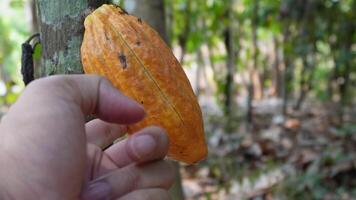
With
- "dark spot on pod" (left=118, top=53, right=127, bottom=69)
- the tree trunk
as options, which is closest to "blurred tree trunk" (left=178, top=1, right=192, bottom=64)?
the tree trunk

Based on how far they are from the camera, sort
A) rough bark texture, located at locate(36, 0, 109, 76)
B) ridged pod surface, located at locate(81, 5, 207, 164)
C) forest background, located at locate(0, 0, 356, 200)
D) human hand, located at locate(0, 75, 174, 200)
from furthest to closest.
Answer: forest background, located at locate(0, 0, 356, 200) → rough bark texture, located at locate(36, 0, 109, 76) → ridged pod surface, located at locate(81, 5, 207, 164) → human hand, located at locate(0, 75, 174, 200)

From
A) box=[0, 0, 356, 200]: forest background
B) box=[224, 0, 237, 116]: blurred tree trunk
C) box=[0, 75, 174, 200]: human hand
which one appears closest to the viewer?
box=[0, 75, 174, 200]: human hand

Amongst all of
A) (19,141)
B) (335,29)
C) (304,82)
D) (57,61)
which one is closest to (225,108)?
(304,82)

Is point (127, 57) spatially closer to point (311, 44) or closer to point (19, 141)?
point (19, 141)

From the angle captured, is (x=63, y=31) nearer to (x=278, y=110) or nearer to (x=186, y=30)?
(x=186, y=30)

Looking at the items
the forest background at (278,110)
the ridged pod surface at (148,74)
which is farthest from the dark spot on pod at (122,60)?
the forest background at (278,110)

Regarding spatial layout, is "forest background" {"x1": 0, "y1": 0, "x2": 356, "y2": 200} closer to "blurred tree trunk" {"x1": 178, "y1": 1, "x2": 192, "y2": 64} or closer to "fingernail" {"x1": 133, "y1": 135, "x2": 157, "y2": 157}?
"blurred tree trunk" {"x1": 178, "y1": 1, "x2": 192, "y2": 64}

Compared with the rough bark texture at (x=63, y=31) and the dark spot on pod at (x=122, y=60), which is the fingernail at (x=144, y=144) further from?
the rough bark texture at (x=63, y=31)
